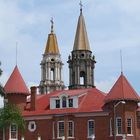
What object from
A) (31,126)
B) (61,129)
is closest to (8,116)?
(61,129)

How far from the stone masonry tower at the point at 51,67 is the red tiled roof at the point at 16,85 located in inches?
1924

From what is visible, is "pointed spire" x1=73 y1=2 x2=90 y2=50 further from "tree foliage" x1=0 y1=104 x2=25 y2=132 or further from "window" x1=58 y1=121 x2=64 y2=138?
"tree foliage" x1=0 y1=104 x2=25 y2=132

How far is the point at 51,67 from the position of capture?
131m

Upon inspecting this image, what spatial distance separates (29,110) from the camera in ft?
251

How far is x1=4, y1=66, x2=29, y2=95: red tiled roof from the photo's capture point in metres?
75.9

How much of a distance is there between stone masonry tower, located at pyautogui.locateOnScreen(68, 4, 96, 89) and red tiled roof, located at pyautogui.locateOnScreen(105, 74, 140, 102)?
34.1m

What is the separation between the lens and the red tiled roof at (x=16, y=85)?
249ft

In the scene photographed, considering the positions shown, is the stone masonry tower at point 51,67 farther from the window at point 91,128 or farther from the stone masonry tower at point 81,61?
the window at point 91,128

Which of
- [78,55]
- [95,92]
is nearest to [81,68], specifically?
[78,55]

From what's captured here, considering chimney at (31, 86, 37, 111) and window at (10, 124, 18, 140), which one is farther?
chimney at (31, 86, 37, 111)

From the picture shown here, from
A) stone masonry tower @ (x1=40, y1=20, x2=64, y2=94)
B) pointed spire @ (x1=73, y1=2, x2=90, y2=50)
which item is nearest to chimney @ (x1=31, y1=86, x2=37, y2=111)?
pointed spire @ (x1=73, y1=2, x2=90, y2=50)

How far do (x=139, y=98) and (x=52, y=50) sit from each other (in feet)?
206

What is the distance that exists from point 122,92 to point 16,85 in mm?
15509

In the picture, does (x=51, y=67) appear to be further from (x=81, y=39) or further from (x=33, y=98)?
(x=33, y=98)
